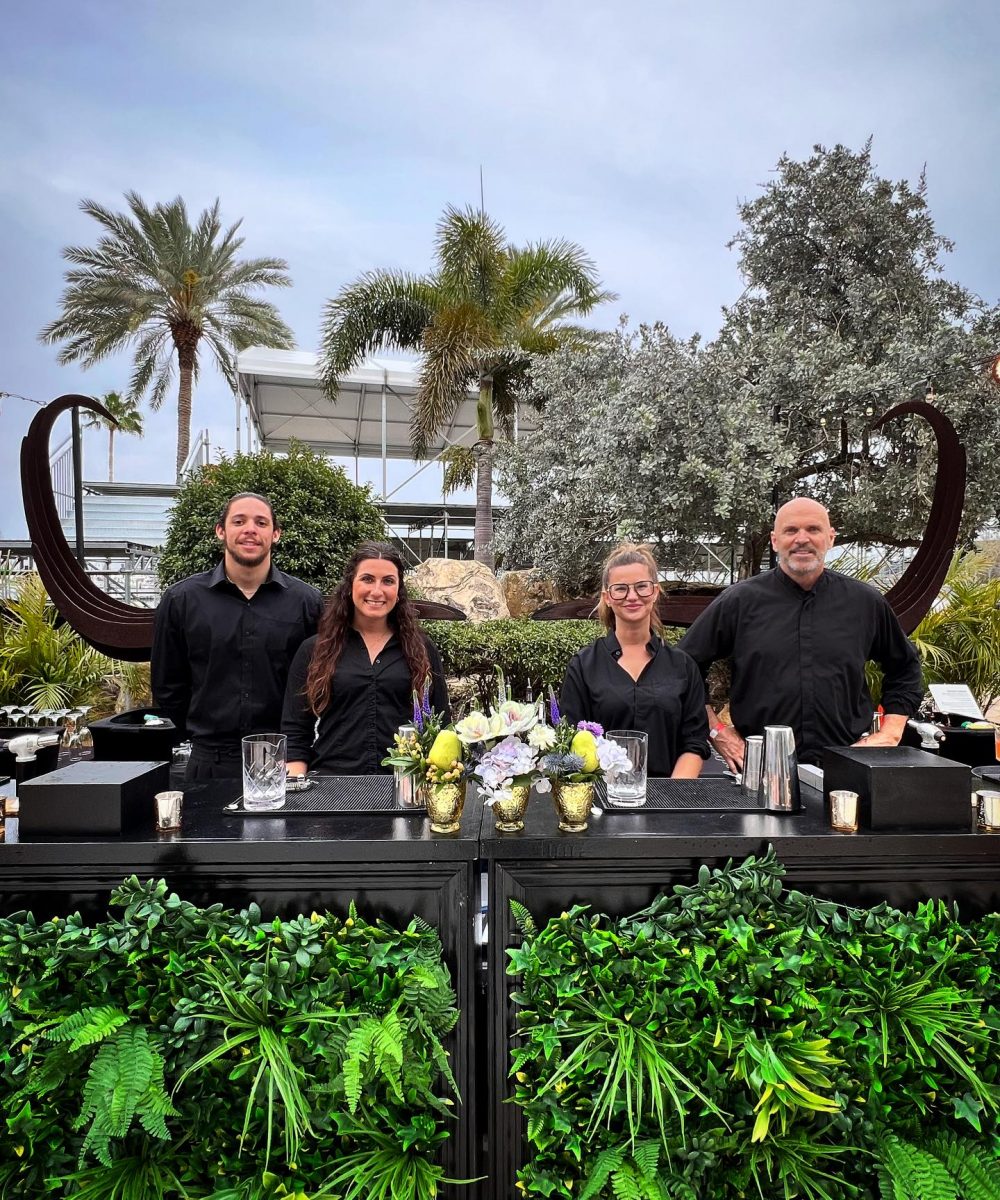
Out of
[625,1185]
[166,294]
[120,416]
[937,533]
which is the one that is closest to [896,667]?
[625,1185]

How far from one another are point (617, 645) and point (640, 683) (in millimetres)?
163

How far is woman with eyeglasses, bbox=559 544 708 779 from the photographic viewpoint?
2.55m

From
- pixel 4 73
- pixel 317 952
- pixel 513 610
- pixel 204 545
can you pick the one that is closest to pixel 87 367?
pixel 4 73

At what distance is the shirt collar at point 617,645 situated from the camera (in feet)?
8.71

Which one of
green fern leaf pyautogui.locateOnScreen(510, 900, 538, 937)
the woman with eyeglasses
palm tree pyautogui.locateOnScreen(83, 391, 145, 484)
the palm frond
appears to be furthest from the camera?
palm tree pyautogui.locateOnScreen(83, 391, 145, 484)

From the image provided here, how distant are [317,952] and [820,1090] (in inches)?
39.5

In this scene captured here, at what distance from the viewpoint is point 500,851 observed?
1.62 metres

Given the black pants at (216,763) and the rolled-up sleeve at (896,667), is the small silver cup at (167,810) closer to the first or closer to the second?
the black pants at (216,763)

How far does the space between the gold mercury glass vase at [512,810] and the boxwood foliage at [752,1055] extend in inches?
8.7

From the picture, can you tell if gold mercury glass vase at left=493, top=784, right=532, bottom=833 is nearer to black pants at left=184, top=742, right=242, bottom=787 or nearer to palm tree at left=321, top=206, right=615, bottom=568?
black pants at left=184, top=742, right=242, bottom=787

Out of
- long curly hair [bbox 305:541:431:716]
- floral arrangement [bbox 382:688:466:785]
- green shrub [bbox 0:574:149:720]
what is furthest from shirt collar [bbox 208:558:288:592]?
green shrub [bbox 0:574:149:720]

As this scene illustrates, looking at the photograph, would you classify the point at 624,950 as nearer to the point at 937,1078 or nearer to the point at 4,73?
the point at 937,1078

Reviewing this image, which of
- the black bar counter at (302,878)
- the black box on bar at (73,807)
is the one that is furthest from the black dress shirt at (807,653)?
the black box on bar at (73,807)

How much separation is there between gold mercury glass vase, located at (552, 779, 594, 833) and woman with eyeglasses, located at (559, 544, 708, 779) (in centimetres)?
90
